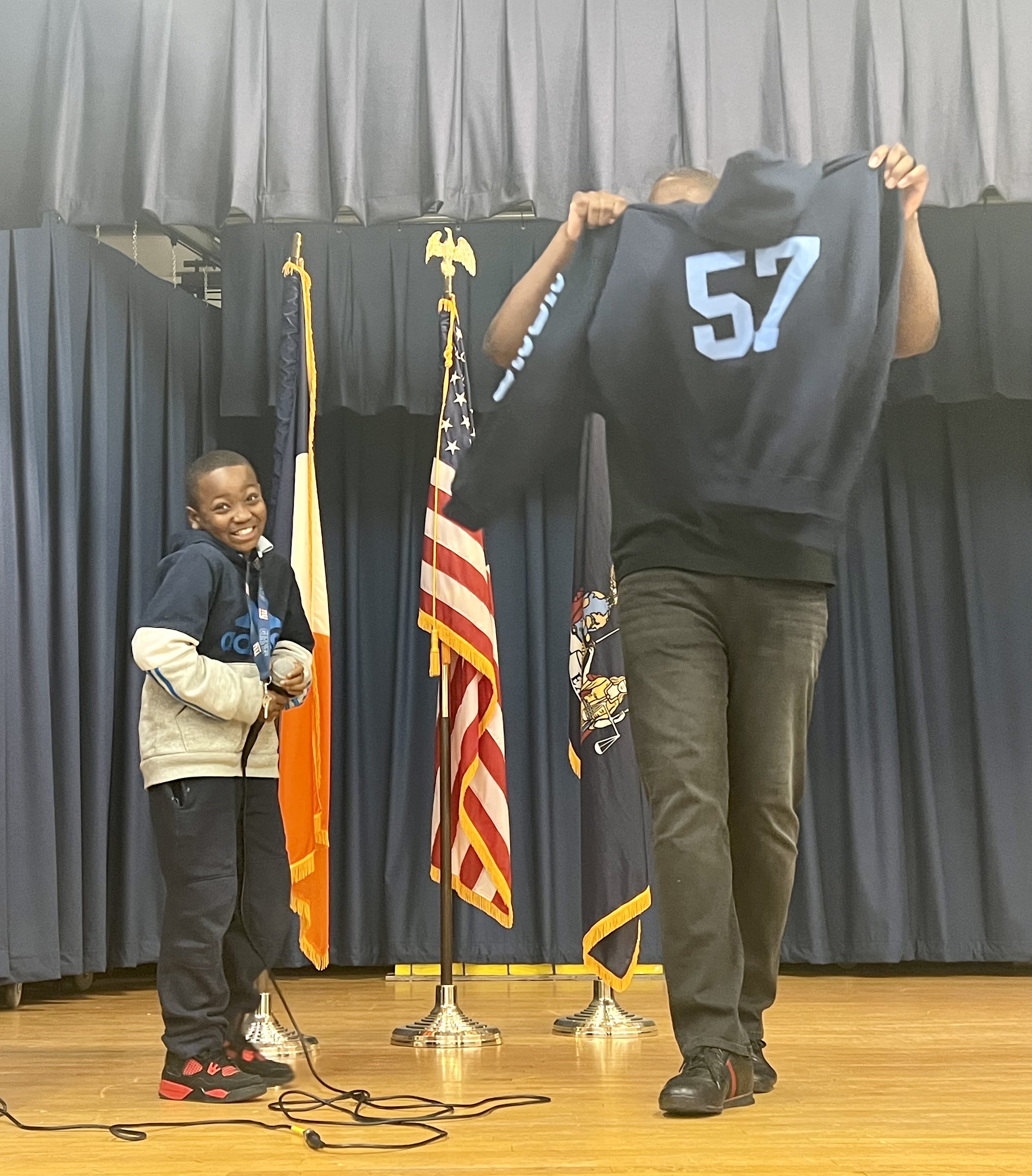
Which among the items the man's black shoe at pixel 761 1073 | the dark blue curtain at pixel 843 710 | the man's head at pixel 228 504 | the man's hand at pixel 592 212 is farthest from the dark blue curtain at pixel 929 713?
the man's hand at pixel 592 212

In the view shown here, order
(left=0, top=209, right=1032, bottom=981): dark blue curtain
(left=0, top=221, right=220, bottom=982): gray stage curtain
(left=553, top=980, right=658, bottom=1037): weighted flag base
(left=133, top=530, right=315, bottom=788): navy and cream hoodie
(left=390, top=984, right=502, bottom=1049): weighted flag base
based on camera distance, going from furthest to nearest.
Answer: (left=0, top=209, right=1032, bottom=981): dark blue curtain < (left=0, top=221, right=220, bottom=982): gray stage curtain < (left=553, top=980, right=658, bottom=1037): weighted flag base < (left=390, top=984, right=502, bottom=1049): weighted flag base < (left=133, top=530, right=315, bottom=788): navy and cream hoodie

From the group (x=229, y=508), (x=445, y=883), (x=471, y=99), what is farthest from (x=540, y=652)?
(x=229, y=508)

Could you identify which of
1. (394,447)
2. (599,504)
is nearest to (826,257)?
(599,504)

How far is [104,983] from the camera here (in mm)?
4496

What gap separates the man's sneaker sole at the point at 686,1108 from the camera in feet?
6.27

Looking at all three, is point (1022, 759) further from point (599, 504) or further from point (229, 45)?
point (229, 45)

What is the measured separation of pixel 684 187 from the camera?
2117 millimetres

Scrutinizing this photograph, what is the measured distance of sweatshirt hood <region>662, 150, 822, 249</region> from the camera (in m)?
1.98

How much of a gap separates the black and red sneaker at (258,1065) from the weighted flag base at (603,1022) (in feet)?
3.36

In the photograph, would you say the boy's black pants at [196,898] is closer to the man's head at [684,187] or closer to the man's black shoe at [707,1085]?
the man's black shoe at [707,1085]

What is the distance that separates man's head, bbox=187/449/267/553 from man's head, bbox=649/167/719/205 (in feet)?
3.29

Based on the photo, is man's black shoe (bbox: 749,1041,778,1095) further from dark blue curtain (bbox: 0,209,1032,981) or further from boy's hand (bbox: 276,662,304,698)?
dark blue curtain (bbox: 0,209,1032,981)

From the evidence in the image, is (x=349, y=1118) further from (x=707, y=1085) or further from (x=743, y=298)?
(x=743, y=298)

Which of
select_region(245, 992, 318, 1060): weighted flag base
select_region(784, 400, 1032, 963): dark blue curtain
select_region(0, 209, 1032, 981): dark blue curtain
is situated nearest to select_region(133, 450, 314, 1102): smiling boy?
select_region(245, 992, 318, 1060): weighted flag base
